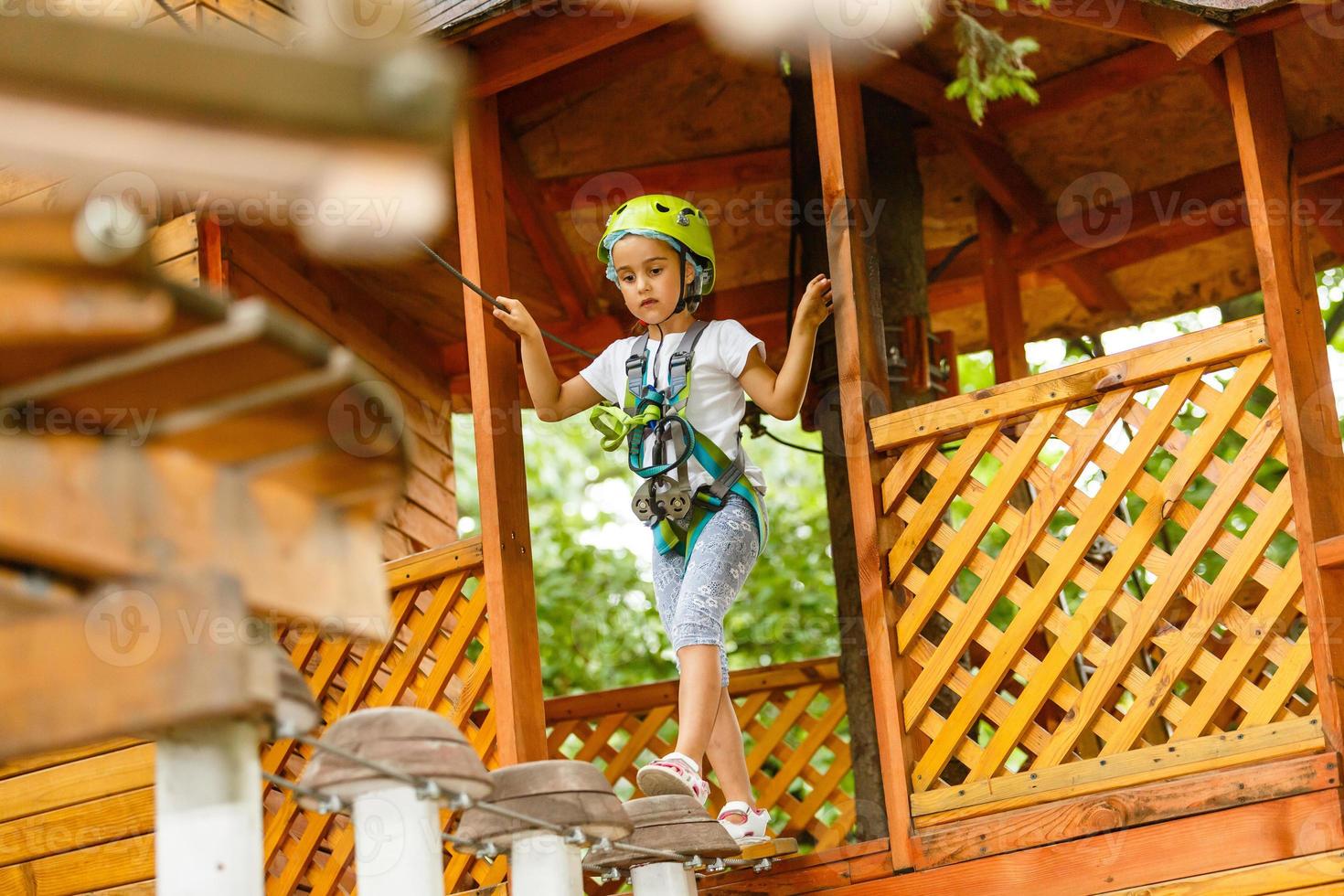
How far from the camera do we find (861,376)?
417 centimetres

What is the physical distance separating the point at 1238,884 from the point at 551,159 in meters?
4.05

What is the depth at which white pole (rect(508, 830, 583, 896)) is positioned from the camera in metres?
2.83

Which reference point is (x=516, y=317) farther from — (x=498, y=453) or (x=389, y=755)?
(x=389, y=755)

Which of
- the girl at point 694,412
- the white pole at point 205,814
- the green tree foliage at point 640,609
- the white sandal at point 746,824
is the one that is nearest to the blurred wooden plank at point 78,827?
the girl at point 694,412

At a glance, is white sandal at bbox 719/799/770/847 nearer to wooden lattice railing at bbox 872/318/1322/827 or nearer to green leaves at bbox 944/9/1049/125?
wooden lattice railing at bbox 872/318/1322/827

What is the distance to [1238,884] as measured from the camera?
11.0 feet

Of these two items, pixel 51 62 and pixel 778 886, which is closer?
pixel 51 62

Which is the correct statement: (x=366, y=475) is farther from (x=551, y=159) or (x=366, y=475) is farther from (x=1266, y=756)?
(x=551, y=159)

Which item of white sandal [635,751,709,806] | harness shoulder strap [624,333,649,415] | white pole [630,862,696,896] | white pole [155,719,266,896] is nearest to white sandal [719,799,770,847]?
white sandal [635,751,709,806]

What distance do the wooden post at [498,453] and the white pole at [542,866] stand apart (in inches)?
50.3

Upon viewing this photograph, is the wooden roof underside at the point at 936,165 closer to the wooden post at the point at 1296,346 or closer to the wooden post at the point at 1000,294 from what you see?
the wooden post at the point at 1000,294

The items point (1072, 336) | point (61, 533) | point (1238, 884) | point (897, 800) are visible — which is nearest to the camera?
point (61, 533)

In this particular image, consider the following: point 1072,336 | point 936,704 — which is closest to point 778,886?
point 936,704

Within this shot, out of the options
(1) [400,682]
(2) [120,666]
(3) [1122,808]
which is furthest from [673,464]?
(2) [120,666]
